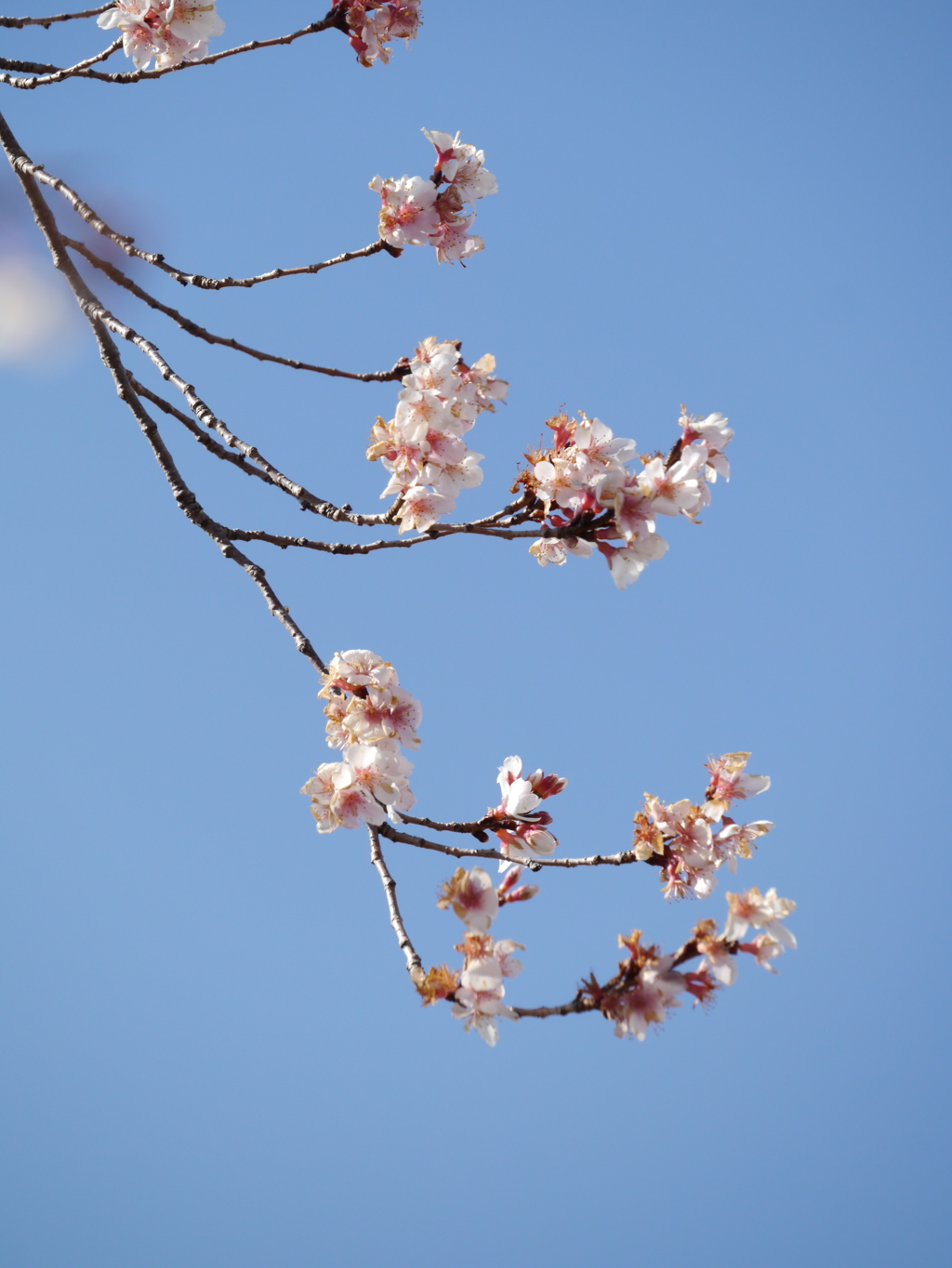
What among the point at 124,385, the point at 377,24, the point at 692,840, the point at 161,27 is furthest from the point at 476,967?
the point at 377,24

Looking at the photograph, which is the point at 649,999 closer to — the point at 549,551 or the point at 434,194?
the point at 549,551

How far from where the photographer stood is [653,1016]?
189 cm

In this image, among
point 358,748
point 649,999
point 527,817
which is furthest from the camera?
point 527,817

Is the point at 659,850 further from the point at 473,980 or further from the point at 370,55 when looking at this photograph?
the point at 370,55

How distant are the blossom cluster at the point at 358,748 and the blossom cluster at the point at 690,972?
0.73 meters

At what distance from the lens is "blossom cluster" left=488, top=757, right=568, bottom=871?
2.55 metres

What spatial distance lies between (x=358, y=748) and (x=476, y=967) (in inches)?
25.5

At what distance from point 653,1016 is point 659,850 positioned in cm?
75

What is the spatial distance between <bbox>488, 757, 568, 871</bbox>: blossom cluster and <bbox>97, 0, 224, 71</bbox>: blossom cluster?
2.72 meters

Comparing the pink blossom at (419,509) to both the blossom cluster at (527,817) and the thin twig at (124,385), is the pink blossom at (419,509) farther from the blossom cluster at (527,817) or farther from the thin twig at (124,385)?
Result: the blossom cluster at (527,817)

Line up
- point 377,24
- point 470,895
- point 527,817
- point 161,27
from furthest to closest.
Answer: point 377,24
point 161,27
point 527,817
point 470,895

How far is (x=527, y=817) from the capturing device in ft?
8.52

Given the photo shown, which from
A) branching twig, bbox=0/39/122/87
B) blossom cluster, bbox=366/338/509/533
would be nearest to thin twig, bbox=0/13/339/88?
branching twig, bbox=0/39/122/87

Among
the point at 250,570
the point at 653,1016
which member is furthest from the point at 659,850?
the point at 250,570
